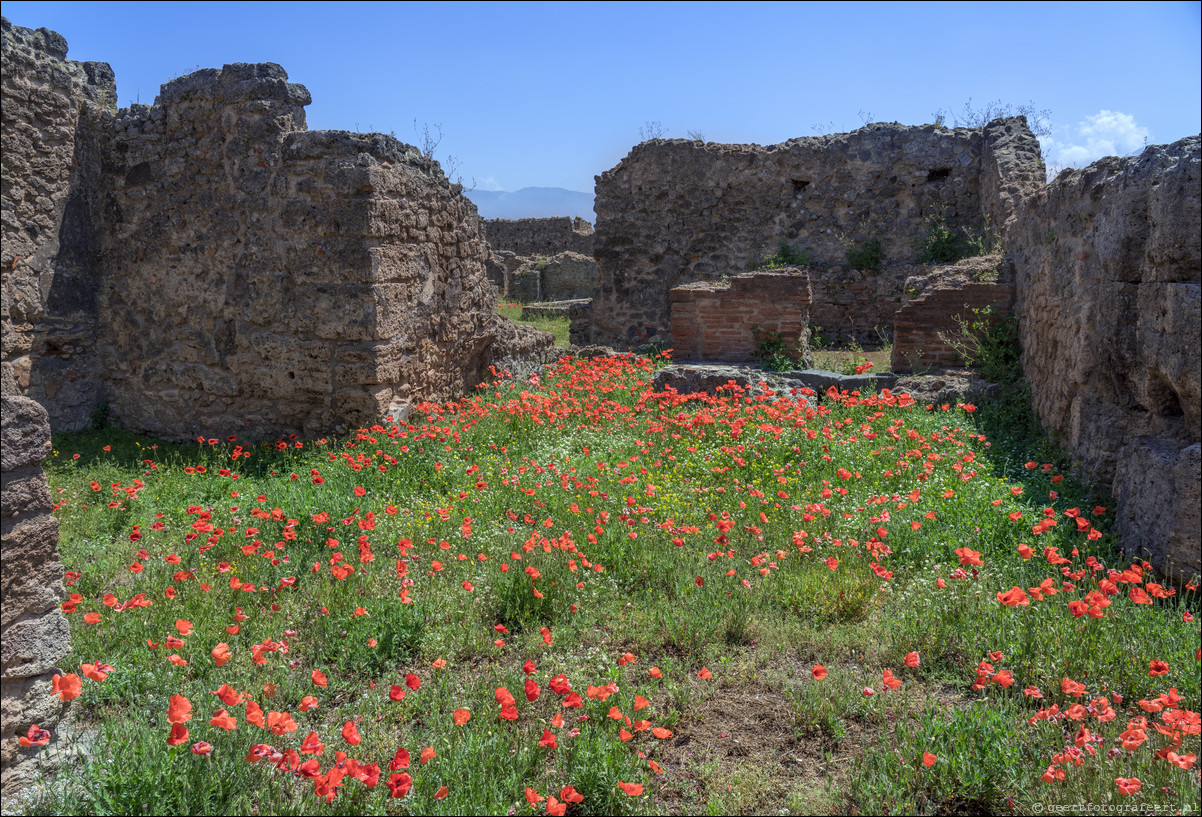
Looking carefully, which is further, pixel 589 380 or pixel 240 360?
pixel 589 380

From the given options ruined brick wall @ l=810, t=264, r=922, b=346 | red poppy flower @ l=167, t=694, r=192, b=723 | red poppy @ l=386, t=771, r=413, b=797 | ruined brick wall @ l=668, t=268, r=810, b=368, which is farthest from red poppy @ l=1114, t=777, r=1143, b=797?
ruined brick wall @ l=810, t=264, r=922, b=346

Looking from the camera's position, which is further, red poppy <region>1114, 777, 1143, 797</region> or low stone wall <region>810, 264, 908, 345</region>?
low stone wall <region>810, 264, 908, 345</region>

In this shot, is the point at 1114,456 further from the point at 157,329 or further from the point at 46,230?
the point at 46,230

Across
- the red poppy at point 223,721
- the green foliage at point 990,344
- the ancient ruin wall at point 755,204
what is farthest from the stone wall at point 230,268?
the ancient ruin wall at point 755,204

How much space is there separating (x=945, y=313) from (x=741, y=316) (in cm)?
225

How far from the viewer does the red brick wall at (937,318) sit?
7879 mm

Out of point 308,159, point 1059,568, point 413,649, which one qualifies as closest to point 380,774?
point 413,649

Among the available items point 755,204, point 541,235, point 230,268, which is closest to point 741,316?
point 755,204

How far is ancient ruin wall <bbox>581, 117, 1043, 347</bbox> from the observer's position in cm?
1212

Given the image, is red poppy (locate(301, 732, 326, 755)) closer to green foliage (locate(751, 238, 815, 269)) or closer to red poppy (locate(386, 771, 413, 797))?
red poppy (locate(386, 771, 413, 797))

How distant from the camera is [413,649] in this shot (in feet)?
10.6

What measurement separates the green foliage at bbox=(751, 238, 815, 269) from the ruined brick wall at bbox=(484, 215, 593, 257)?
10396 mm

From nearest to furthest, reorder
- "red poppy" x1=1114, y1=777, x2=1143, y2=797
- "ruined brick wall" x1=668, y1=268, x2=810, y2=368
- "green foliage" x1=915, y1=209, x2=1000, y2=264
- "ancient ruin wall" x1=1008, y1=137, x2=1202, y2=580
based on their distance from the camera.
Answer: "red poppy" x1=1114, y1=777, x2=1143, y2=797, "ancient ruin wall" x1=1008, y1=137, x2=1202, y2=580, "ruined brick wall" x1=668, y1=268, x2=810, y2=368, "green foliage" x1=915, y1=209, x2=1000, y2=264

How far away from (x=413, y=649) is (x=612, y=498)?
175 centimetres
